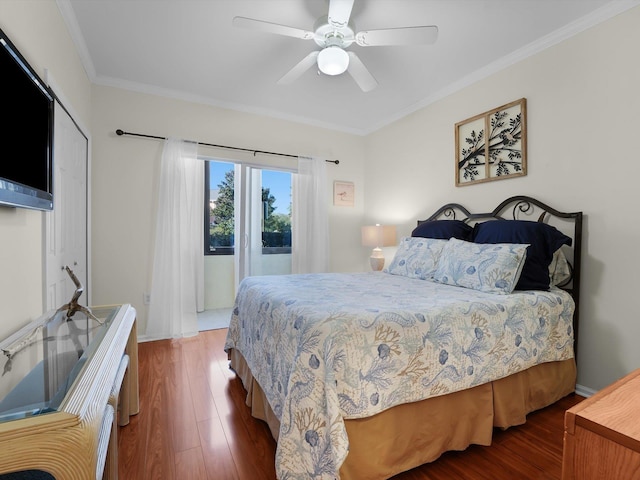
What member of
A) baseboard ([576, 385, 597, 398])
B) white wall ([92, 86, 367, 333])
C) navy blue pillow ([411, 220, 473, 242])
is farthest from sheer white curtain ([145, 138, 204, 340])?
baseboard ([576, 385, 597, 398])

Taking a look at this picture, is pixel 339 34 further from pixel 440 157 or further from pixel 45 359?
pixel 45 359

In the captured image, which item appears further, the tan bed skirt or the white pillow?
the white pillow

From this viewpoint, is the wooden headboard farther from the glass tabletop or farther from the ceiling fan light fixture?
the glass tabletop

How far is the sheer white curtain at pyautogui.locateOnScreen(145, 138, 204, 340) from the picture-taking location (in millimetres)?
3119

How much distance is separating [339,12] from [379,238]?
2.40 metres

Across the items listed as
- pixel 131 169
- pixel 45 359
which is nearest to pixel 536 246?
pixel 45 359

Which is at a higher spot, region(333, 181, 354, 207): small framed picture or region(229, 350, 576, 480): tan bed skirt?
region(333, 181, 354, 207): small framed picture

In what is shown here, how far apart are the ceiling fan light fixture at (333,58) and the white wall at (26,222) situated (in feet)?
5.05

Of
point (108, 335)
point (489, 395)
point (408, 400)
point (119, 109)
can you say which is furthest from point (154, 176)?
point (489, 395)

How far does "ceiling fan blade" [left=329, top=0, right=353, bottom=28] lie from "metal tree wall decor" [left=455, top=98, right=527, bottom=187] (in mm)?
1614

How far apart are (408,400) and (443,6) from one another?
2.36 m

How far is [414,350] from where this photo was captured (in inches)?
53.7

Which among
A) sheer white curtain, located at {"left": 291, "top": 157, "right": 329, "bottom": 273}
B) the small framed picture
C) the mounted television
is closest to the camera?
the mounted television

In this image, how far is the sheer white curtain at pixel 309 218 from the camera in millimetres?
3883
